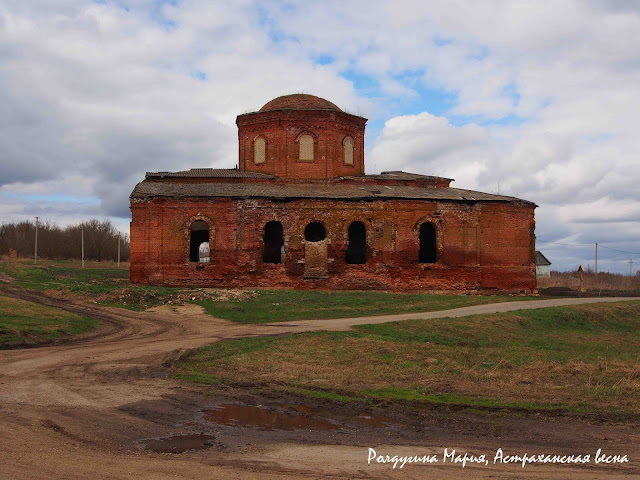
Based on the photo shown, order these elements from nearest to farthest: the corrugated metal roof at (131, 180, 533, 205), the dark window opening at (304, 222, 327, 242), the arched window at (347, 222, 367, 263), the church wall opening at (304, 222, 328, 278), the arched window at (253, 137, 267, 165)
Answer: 1. the corrugated metal roof at (131, 180, 533, 205)
2. the church wall opening at (304, 222, 328, 278)
3. the dark window opening at (304, 222, 327, 242)
4. the arched window at (347, 222, 367, 263)
5. the arched window at (253, 137, 267, 165)

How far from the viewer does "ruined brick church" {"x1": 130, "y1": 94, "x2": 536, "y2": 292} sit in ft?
93.7

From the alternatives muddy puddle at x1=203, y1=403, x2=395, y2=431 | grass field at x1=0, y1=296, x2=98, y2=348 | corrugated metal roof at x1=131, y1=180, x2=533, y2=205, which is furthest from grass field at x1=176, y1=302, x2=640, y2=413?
corrugated metal roof at x1=131, y1=180, x2=533, y2=205

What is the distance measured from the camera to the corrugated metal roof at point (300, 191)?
2889cm

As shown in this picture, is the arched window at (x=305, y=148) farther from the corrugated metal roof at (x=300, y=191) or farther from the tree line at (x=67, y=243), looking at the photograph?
the tree line at (x=67, y=243)

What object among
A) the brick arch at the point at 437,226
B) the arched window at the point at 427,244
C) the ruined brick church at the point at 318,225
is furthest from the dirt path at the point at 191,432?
the arched window at the point at 427,244

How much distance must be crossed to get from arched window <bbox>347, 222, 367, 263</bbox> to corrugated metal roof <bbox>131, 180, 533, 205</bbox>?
2806 millimetres

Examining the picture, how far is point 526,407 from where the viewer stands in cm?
861

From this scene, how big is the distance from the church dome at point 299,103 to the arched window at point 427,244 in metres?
8.64

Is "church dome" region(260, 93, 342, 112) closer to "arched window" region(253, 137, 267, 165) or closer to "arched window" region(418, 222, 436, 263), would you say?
"arched window" region(253, 137, 267, 165)

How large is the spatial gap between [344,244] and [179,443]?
22762 millimetres

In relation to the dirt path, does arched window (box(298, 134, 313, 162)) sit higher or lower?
higher

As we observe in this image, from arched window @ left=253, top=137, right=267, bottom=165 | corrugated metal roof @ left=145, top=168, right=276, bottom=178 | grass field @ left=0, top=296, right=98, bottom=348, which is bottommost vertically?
grass field @ left=0, top=296, right=98, bottom=348

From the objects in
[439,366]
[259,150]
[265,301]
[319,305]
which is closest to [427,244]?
[259,150]

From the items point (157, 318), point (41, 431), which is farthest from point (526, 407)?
point (157, 318)
